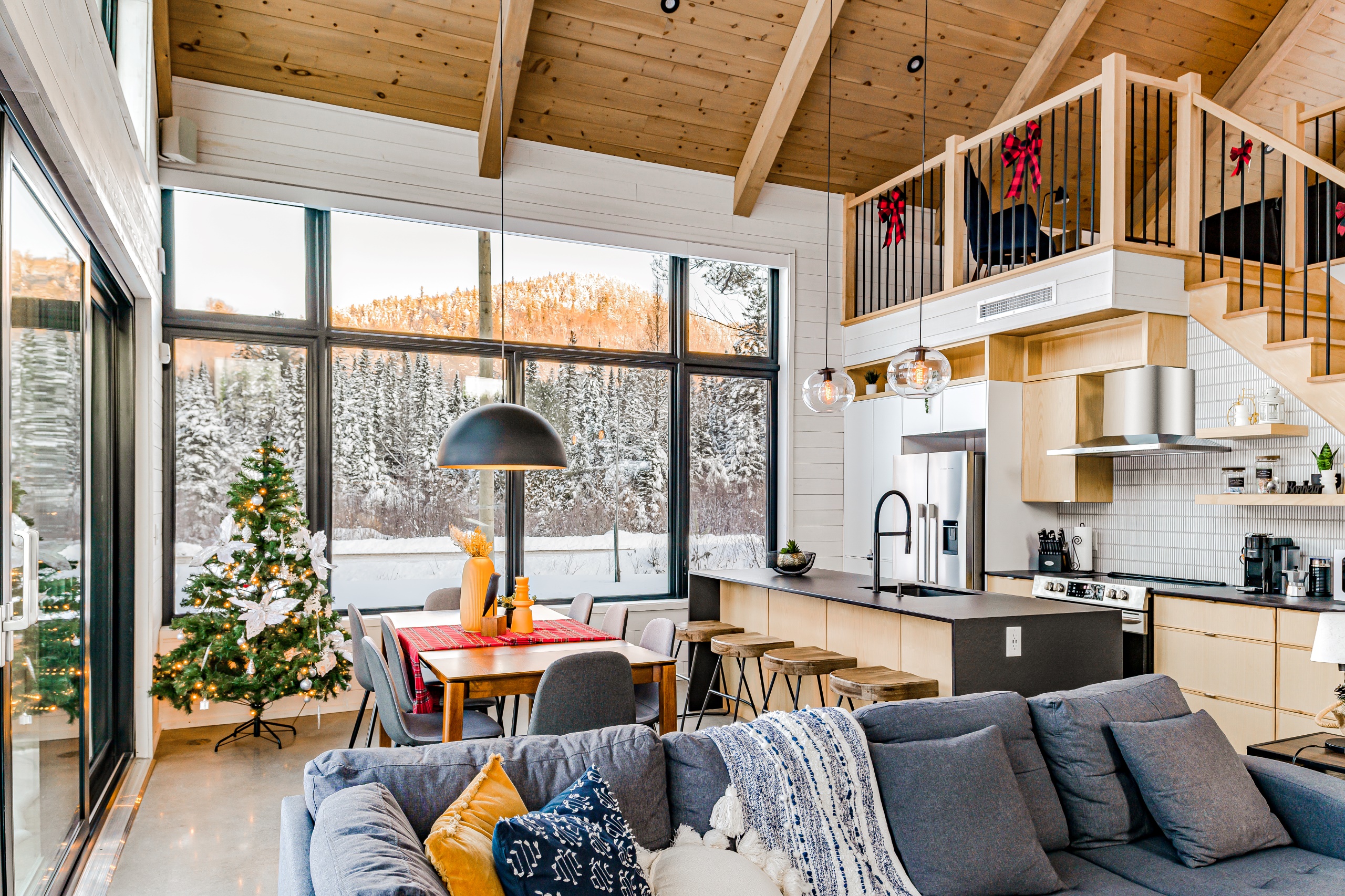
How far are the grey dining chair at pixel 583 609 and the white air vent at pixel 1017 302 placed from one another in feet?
9.99

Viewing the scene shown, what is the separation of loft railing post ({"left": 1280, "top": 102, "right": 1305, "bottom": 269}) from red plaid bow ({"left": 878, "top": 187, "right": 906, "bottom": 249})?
2322mm

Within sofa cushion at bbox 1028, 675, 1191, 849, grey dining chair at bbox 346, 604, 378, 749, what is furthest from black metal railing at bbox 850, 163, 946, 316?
sofa cushion at bbox 1028, 675, 1191, 849

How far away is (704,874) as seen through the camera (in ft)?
6.43

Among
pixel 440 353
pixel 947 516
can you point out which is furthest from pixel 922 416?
pixel 440 353

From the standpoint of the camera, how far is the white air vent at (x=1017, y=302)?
5.31 meters

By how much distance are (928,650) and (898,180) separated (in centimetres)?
380

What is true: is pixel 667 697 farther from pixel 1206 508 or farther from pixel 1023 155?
pixel 1023 155

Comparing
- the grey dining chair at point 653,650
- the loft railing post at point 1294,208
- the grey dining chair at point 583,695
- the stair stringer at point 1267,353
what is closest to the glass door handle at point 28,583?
the grey dining chair at point 583,695

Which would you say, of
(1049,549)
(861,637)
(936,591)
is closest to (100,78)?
(861,637)

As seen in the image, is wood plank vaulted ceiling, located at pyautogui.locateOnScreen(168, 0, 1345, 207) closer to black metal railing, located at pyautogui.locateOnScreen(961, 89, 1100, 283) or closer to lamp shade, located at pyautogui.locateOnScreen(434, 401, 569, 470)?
black metal railing, located at pyautogui.locateOnScreen(961, 89, 1100, 283)

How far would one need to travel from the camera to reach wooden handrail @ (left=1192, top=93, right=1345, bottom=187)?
4.46 m

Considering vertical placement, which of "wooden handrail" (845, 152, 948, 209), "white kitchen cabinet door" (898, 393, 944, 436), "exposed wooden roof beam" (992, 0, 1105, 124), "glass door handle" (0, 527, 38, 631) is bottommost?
"glass door handle" (0, 527, 38, 631)

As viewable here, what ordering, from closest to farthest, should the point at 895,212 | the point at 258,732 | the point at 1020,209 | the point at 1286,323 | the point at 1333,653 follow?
1. the point at 1333,653
2. the point at 1286,323
3. the point at 258,732
4. the point at 1020,209
5. the point at 895,212

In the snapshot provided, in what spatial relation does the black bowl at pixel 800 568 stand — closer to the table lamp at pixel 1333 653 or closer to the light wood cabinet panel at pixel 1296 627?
the light wood cabinet panel at pixel 1296 627
